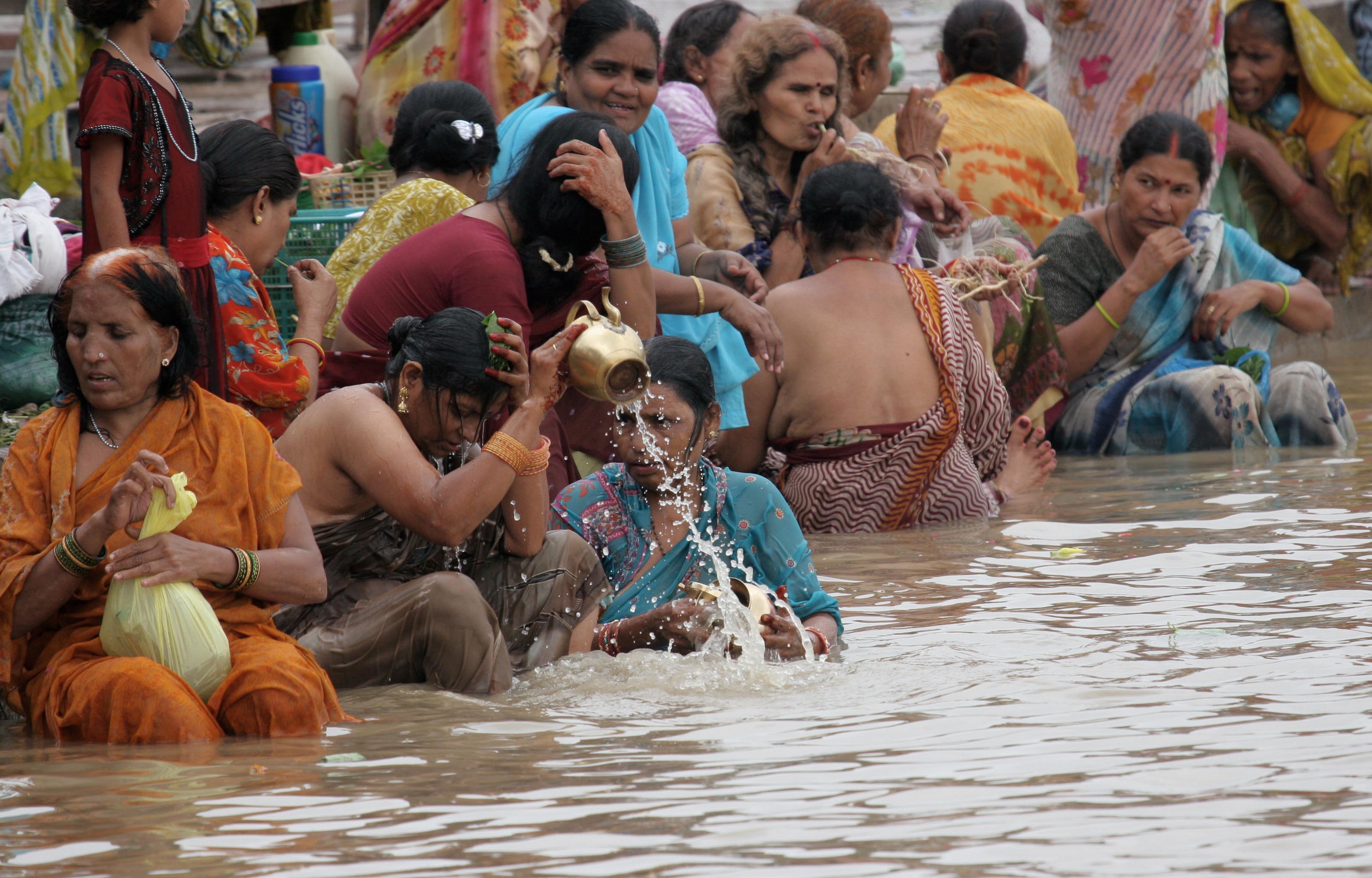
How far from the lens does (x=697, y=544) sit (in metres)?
4.46

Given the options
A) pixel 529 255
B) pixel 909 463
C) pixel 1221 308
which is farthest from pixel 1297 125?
pixel 529 255

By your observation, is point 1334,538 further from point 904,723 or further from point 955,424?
point 904,723

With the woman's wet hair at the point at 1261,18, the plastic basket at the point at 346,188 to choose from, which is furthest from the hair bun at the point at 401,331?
the woman's wet hair at the point at 1261,18

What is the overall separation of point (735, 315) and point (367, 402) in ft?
5.51

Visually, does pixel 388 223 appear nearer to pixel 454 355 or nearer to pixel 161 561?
pixel 454 355

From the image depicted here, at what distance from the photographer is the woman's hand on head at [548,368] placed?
3939 mm

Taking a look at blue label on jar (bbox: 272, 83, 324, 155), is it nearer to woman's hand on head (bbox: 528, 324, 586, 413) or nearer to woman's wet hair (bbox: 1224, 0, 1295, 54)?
woman's hand on head (bbox: 528, 324, 586, 413)

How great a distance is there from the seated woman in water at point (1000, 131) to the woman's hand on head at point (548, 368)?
434cm

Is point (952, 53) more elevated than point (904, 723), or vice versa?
point (952, 53)

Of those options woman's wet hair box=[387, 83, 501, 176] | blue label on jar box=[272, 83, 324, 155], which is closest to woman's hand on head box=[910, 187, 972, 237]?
woman's wet hair box=[387, 83, 501, 176]

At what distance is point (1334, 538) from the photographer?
5465 millimetres

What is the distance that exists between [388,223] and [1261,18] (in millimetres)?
6061

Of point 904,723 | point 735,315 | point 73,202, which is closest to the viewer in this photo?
point 904,723

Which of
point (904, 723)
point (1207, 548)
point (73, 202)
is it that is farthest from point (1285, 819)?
point (73, 202)
